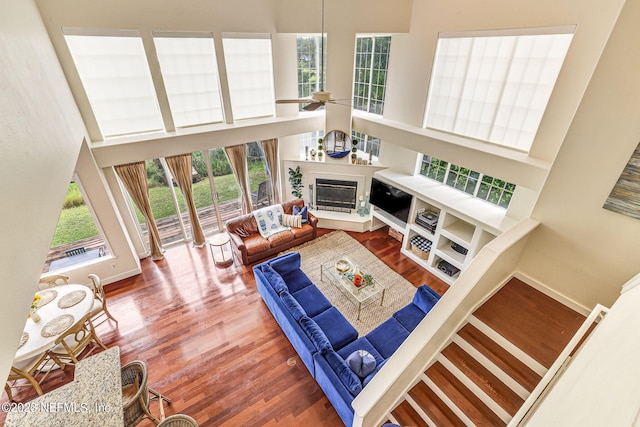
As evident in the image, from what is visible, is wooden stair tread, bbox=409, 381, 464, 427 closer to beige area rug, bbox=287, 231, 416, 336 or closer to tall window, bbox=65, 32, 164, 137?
beige area rug, bbox=287, 231, 416, 336

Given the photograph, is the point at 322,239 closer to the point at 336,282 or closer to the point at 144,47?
the point at 336,282

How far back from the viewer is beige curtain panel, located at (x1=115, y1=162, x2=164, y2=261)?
5.82 meters

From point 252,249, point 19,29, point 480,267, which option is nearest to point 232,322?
point 252,249

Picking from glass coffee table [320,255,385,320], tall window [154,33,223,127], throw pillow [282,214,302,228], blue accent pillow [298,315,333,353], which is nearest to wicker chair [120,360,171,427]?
blue accent pillow [298,315,333,353]

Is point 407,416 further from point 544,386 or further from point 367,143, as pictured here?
point 367,143

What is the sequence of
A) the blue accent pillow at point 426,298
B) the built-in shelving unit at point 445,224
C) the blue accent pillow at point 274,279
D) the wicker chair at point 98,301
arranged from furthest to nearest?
the built-in shelving unit at point 445,224 < the blue accent pillow at point 274,279 < the blue accent pillow at point 426,298 < the wicker chair at point 98,301

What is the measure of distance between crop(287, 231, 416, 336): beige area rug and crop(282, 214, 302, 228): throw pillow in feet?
1.83

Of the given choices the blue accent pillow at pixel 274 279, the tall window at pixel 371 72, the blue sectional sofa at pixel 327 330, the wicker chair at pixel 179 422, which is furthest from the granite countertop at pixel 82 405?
the tall window at pixel 371 72

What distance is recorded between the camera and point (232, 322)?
17.3ft

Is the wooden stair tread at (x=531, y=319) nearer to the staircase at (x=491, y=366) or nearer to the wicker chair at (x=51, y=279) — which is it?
the staircase at (x=491, y=366)

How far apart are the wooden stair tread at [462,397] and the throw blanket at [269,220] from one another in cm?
485

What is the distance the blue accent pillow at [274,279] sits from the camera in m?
4.96

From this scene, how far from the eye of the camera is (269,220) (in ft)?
23.5

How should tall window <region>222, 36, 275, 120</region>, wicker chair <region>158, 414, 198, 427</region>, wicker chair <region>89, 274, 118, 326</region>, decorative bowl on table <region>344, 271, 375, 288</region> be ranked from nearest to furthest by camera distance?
1. wicker chair <region>158, 414, 198, 427</region>
2. wicker chair <region>89, 274, 118, 326</region>
3. decorative bowl on table <region>344, 271, 375, 288</region>
4. tall window <region>222, 36, 275, 120</region>
